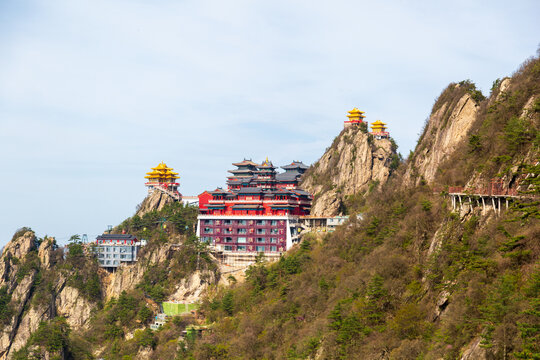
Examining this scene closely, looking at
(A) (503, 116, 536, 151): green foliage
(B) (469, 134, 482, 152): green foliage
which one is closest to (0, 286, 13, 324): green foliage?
(B) (469, 134, 482, 152): green foliage

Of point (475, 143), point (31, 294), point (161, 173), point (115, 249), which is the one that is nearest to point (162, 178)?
point (161, 173)

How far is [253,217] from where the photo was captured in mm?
89875

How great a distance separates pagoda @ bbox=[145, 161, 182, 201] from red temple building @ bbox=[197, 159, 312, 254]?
21.0 m

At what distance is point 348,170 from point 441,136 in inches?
1337

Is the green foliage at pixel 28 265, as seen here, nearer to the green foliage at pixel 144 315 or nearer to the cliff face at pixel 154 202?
→ the cliff face at pixel 154 202

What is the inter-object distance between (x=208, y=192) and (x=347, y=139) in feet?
73.9

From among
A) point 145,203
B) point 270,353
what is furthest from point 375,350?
point 145,203

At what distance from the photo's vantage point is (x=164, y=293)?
88375 millimetres

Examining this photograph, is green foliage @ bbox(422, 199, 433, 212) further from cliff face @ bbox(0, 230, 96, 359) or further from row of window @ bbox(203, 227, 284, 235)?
cliff face @ bbox(0, 230, 96, 359)

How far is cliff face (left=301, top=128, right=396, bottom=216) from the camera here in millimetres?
92688

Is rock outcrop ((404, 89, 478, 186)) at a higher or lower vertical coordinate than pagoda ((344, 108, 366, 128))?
lower

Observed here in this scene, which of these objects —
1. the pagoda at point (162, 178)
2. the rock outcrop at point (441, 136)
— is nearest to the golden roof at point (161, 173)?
the pagoda at point (162, 178)

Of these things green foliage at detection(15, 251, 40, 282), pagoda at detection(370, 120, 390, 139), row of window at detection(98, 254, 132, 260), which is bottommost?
green foliage at detection(15, 251, 40, 282)

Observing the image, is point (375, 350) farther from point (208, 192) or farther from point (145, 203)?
point (145, 203)
